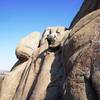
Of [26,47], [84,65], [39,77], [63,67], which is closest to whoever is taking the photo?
[84,65]

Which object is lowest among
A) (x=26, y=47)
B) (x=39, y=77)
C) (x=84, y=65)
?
(x=84, y=65)

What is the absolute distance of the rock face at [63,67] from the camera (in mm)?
8266

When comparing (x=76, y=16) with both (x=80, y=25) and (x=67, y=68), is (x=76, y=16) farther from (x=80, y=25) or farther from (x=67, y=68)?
(x=67, y=68)

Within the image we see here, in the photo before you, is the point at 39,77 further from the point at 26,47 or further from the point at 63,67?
the point at 26,47

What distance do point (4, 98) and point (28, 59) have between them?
1411mm

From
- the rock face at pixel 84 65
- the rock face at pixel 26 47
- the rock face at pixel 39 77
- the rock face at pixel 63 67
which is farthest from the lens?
the rock face at pixel 26 47

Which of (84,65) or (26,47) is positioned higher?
(26,47)

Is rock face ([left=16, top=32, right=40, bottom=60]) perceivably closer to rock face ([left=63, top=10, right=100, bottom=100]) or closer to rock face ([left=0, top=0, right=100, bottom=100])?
rock face ([left=0, top=0, right=100, bottom=100])

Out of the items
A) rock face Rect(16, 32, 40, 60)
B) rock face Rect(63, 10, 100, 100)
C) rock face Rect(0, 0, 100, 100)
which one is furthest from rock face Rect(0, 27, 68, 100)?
rock face Rect(63, 10, 100, 100)

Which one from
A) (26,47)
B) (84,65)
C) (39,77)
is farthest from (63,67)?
(26,47)

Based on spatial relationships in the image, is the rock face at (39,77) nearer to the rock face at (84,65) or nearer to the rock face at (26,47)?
the rock face at (26,47)

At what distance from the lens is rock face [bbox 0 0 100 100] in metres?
8.27

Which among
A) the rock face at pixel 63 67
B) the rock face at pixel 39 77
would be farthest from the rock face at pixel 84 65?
the rock face at pixel 39 77

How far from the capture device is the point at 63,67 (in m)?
9.99
